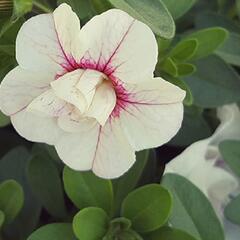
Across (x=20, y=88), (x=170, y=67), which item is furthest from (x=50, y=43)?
(x=170, y=67)

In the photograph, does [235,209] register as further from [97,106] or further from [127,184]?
[97,106]

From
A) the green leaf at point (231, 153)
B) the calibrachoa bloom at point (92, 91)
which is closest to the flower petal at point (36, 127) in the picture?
the calibrachoa bloom at point (92, 91)

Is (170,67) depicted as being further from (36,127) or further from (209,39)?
(36,127)

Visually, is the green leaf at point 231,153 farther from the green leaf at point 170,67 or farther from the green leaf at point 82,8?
the green leaf at point 82,8

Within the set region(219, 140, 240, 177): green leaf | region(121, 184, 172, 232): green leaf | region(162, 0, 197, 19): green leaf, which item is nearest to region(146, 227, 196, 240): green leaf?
region(121, 184, 172, 232): green leaf

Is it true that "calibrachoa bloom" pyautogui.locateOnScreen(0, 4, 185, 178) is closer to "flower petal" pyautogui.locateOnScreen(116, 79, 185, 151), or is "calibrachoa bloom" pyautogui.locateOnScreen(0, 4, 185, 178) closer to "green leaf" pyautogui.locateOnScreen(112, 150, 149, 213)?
"flower petal" pyautogui.locateOnScreen(116, 79, 185, 151)
